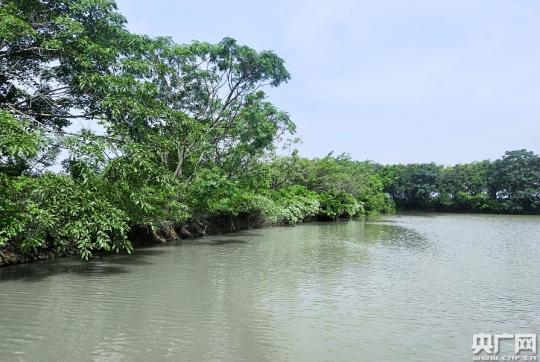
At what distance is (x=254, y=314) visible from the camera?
673 cm

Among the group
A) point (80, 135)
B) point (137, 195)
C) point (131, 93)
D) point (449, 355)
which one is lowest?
point (449, 355)

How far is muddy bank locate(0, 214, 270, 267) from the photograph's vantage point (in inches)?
413

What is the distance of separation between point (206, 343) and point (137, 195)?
5.31 m

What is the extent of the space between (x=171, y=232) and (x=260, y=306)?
1033 centimetres

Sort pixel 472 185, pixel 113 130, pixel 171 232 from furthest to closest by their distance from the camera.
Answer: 1. pixel 472 185
2. pixel 171 232
3. pixel 113 130

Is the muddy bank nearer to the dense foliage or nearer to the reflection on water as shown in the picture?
the reflection on water

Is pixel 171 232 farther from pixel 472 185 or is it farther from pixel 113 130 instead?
pixel 472 185

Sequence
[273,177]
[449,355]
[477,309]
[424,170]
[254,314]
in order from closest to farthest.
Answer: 1. [449,355]
2. [254,314]
3. [477,309]
4. [273,177]
5. [424,170]

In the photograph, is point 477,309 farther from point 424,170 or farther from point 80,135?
point 424,170

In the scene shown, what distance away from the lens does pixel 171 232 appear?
16953mm

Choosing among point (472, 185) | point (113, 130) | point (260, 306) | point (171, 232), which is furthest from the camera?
point (472, 185)

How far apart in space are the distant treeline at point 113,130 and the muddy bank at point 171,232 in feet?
0.64

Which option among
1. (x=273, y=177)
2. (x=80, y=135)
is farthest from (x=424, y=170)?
(x=80, y=135)

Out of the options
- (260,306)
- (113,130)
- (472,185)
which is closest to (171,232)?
Result: (113,130)
